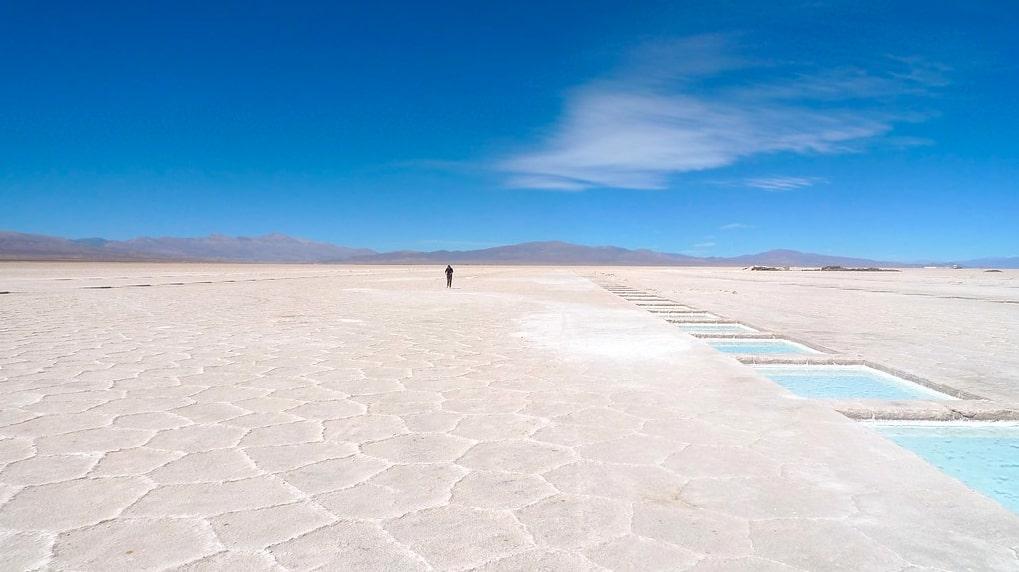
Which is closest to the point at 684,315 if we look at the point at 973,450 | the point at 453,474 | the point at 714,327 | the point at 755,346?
the point at 714,327

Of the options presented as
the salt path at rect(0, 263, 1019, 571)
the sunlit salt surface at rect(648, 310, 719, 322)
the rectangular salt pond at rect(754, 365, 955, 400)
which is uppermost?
the sunlit salt surface at rect(648, 310, 719, 322)

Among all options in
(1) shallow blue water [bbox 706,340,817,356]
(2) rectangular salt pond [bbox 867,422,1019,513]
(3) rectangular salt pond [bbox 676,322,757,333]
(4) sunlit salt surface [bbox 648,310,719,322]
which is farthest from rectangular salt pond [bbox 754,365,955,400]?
(4) sunlit salt surface [bbox 648,310,719,322]

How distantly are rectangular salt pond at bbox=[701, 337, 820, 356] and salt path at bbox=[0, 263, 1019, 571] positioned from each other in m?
1.90

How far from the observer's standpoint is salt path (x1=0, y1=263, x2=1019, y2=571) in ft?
7.11

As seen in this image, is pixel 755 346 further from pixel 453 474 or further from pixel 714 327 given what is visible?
pixel 453 474

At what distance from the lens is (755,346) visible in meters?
8.00

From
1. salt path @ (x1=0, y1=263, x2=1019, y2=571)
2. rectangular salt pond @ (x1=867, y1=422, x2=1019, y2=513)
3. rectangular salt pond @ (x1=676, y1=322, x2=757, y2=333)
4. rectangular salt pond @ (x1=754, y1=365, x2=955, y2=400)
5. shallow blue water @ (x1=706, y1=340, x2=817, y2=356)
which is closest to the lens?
salt path @ (x1=0, y1=263, x2=1019, y2=571)

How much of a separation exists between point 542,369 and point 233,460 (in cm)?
311

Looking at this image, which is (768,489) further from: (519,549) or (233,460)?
(233,460)

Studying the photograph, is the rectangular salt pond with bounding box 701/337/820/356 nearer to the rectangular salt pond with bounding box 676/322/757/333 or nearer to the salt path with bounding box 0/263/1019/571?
the rectangular salt pond with bounding box 676/322/757/333

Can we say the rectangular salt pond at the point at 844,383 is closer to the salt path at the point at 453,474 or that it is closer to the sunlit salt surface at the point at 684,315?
the salt path at the point at 453,474

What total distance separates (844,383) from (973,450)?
2.10 metres

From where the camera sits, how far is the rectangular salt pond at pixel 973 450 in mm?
3053

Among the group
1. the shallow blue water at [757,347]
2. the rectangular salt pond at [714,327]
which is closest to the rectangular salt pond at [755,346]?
the shallow blue water at [757,347]
